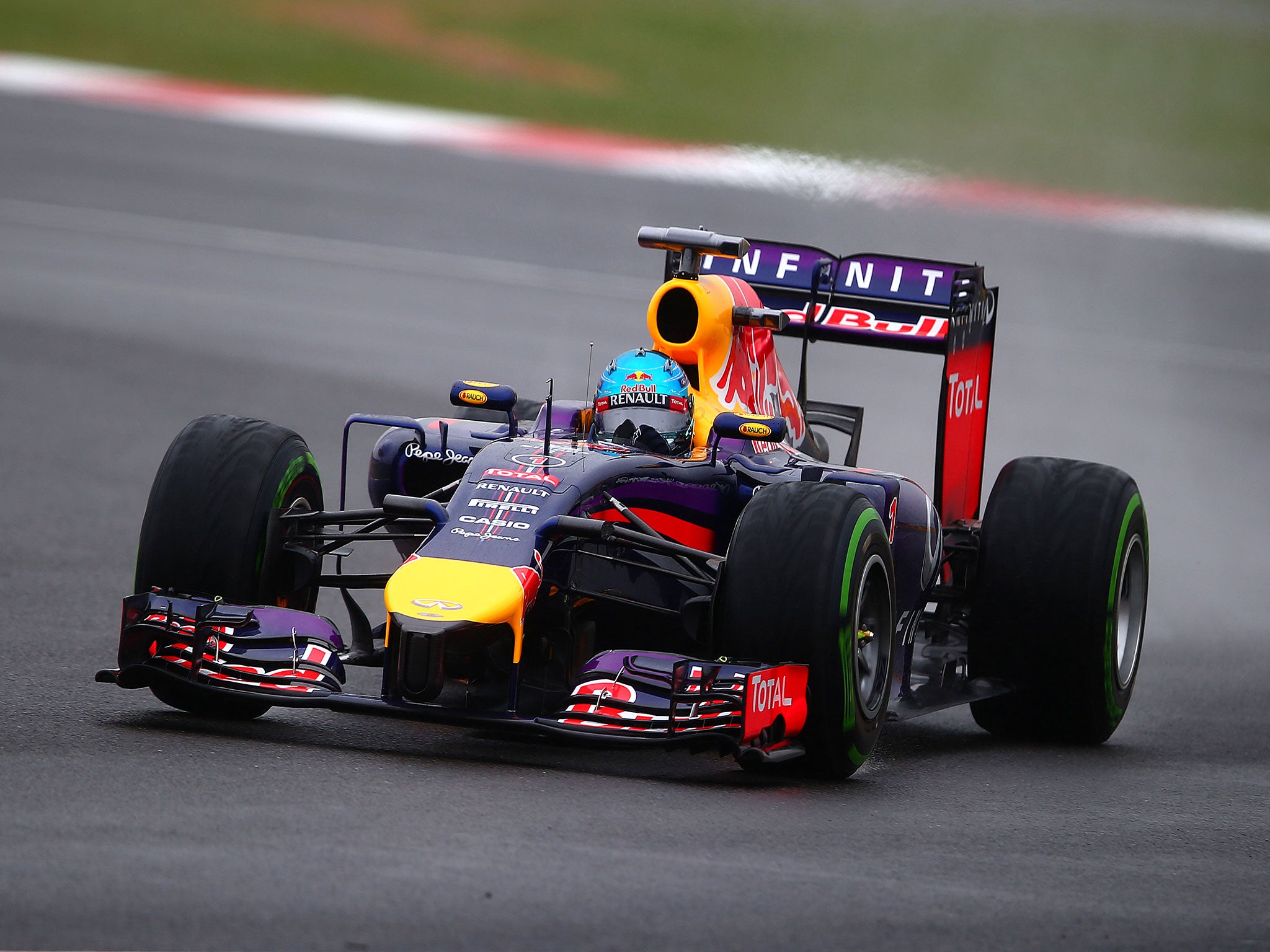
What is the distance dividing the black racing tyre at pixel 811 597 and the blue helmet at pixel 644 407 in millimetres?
1032

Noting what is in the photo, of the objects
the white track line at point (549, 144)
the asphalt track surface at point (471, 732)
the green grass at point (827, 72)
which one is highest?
the green grass at point (827, 72)

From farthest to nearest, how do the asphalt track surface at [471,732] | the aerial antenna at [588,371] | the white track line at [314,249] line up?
the white track line at [314,249]
the aerial antenna at [588,371]
the asphalt track surface at [471,732]

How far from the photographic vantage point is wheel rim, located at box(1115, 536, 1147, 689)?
395 inches

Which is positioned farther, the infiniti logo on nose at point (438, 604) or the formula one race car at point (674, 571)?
the formula one race car at point (674, 571)

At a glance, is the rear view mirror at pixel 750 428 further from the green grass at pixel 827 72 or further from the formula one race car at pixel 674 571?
the green grass at pixel 827 72

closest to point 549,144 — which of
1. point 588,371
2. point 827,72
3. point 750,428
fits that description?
point 827,72

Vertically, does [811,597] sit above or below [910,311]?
below

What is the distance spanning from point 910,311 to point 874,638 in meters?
2.85

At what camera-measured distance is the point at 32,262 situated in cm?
2236

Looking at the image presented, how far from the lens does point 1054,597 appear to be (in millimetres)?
9469

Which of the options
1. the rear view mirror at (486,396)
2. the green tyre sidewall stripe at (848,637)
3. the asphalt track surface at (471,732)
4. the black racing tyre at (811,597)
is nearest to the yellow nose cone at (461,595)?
the asphalt track surface at (471,732)

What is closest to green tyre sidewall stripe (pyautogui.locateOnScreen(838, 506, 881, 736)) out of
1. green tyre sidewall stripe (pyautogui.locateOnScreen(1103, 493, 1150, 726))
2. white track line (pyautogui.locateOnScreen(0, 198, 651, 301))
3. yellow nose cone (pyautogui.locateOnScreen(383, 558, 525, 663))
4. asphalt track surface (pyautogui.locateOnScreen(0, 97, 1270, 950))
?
asphalt track surface (pyautogui.locateOnScreen(0, 97, 1270, 950))

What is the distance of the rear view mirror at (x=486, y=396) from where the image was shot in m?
8.86

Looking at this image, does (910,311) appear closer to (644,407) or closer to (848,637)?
(644,407)
